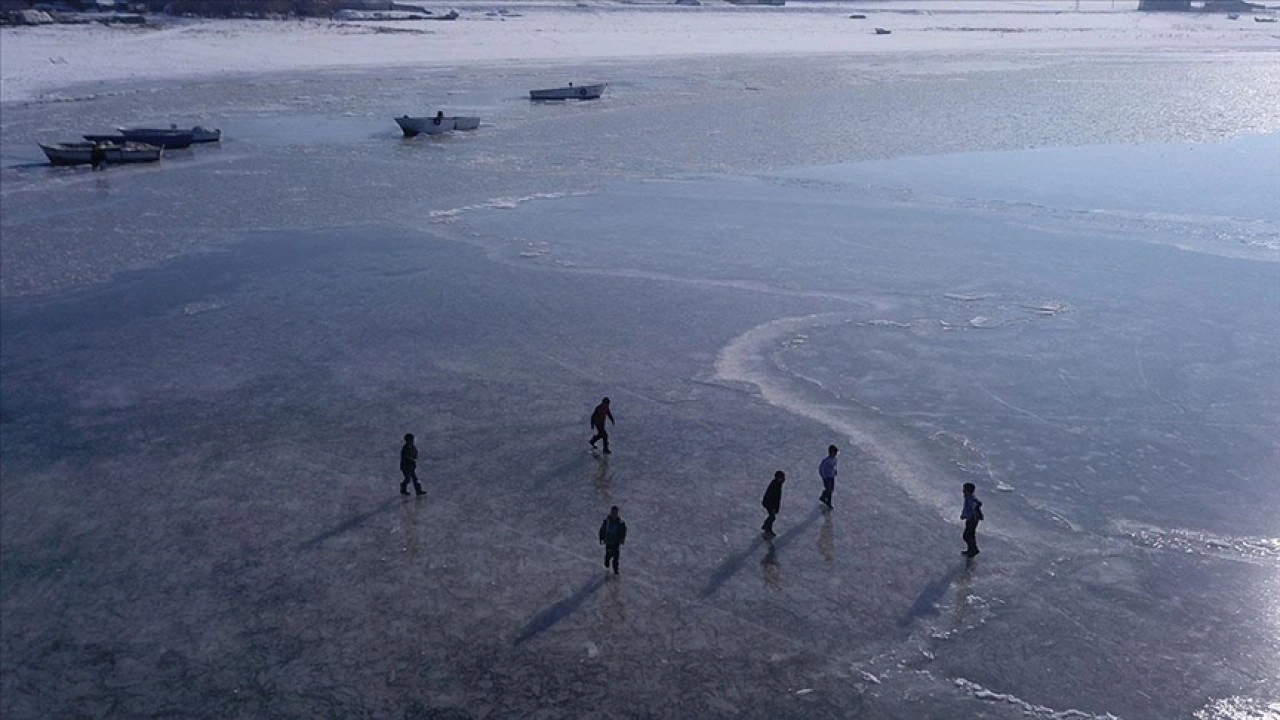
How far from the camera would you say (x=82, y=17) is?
75.6 meters

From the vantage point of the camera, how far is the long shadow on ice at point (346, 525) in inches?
451

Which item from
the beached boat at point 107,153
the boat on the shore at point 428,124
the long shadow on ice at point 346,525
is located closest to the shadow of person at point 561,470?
the long shadow on ice at point 346,525

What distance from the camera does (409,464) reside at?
12117 mm

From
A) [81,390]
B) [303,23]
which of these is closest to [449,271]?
[81,390]

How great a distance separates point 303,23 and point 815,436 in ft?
251

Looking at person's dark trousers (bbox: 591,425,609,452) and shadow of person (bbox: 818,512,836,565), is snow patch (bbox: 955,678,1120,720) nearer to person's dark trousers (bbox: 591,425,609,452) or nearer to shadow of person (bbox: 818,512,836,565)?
shadow of person (bbox: 818,512,836,565)

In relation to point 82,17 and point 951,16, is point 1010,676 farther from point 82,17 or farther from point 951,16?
point 951,16

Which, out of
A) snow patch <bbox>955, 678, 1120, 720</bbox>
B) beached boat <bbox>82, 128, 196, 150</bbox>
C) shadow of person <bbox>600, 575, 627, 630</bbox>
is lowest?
snow patch <bbox>955, 678, 1120, 720</bbox>

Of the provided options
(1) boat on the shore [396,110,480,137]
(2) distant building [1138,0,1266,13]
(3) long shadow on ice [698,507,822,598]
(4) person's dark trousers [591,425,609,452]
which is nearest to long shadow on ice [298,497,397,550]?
(4) person's dark trousers [591,425,609,452]

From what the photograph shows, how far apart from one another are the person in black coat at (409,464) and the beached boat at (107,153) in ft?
78.9

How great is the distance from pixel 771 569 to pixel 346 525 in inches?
182

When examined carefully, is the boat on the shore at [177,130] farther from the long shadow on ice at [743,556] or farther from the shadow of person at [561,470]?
the long shadow on ice at [743,556]

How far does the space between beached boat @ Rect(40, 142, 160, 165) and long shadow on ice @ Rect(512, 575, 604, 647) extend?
88.4 feet

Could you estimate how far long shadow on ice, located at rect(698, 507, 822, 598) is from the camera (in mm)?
10609
